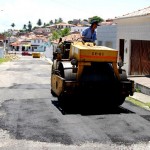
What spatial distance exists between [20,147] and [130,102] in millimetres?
6445

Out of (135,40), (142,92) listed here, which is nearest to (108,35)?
(135,40)

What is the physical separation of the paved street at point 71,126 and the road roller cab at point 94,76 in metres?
0.56

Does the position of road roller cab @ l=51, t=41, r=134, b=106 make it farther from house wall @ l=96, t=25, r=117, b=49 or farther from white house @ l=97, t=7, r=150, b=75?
house wall @ l=96, t=25, r=117, b=49

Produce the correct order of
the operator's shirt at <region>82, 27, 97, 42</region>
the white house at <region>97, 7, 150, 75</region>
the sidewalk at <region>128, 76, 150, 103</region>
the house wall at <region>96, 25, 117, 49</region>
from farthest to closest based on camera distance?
the house wall at <region>96, 25, 117, 49</region>, the white house at <region>97, 7, 150, 75</region>, the sidewalk at <region>128, 76, 150, 103</region>, the operator's shirt at <region>82, 27, 97, 42</region>

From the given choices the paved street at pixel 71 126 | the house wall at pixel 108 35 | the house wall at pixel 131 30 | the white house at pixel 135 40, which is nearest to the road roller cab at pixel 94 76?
the paved street at pixel 71 126

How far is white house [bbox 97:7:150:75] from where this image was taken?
20031mm

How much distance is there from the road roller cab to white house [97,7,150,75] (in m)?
8.43

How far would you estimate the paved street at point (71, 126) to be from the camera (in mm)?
7296

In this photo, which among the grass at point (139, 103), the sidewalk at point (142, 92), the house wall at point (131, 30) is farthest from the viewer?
the house wall at point (131, 30)

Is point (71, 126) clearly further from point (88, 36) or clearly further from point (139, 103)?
point (139, 103)

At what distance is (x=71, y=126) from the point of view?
874 cm

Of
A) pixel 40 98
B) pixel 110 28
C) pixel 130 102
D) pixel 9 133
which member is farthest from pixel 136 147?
pixel 110 28

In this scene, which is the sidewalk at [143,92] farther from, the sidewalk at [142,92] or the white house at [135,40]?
the white house at [135,40]

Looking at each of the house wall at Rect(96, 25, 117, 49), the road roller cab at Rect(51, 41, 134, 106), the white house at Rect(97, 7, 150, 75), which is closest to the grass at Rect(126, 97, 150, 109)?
the road roller cab at Rect(51, 41, 134, 106)
